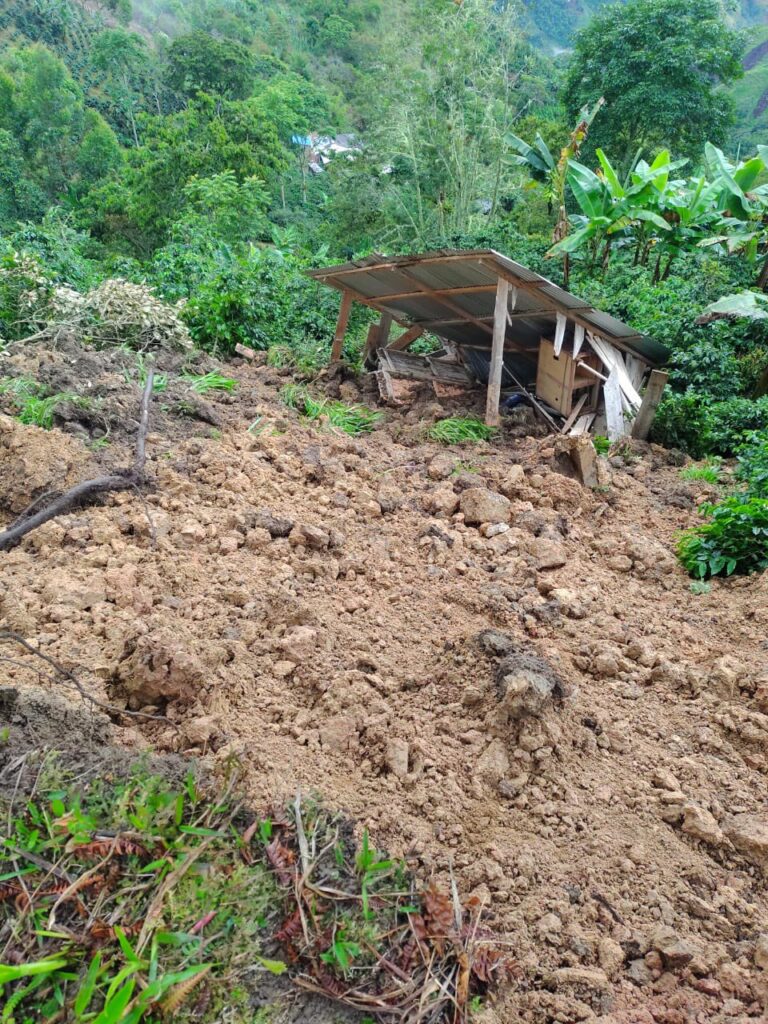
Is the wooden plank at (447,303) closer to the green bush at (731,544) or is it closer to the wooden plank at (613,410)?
the wooden plank at (613,410)

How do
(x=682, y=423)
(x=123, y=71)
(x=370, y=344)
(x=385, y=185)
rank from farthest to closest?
1. (x=123, y=71)
2. (x=385, y=185)
3. (x=370, y=344)
4. (x=682, y=423)

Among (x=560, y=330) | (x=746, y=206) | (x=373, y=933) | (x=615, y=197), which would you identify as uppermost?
(x=746, y=206)

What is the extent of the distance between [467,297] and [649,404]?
221 cm

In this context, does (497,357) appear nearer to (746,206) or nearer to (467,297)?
(467,297)

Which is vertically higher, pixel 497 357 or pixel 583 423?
pixel 497 357

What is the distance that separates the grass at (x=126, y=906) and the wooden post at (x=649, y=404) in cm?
582

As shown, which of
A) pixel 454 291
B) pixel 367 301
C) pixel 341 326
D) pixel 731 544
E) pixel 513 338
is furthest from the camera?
pixel 341 326

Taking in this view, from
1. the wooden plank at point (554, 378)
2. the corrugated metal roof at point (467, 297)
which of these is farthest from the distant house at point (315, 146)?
the wooden plank at point (554, 378)

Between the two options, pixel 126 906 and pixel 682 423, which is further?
pixel 682 423

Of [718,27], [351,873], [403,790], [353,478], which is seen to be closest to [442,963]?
[351,873]

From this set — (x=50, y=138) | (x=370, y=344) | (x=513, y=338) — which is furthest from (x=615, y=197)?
(x=50, y=138)

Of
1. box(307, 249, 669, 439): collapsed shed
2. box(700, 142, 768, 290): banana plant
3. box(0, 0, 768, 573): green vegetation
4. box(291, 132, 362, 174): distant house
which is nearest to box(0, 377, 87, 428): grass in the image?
box(0, 0, 768, 573): green vegetation

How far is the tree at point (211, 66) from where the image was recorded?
33.6 metres

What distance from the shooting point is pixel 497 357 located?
6.79 m
